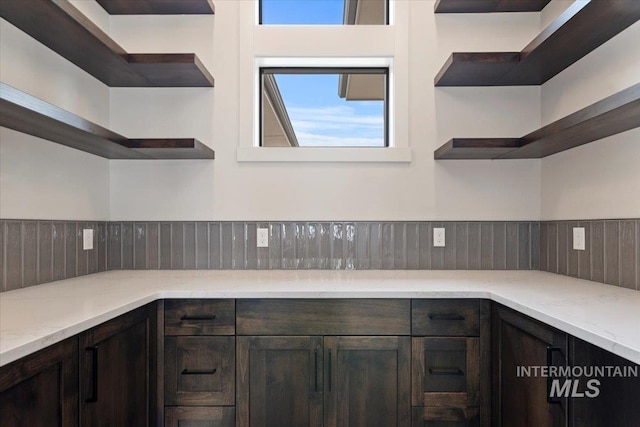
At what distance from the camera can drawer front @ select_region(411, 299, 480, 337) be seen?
1.68 metres

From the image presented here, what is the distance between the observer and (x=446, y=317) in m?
1.68

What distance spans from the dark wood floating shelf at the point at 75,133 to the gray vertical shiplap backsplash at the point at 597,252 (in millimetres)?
2016

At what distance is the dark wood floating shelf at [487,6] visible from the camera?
2.25 metres

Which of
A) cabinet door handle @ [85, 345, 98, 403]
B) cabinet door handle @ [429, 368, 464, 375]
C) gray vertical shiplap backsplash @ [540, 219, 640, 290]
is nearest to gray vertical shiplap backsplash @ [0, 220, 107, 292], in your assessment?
cabinet door handle @ [85, 345, 98, 403]

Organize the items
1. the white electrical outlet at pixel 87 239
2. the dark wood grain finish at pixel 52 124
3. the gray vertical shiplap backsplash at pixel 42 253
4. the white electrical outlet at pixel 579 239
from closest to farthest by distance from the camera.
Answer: the dark wood grain finish at pixel 52 124 → the gray vertical shiplap backsplash at pixel 42 253 → the white electrical outlet at pixel 579 239 → the white electrical outlet at pixel 87 239

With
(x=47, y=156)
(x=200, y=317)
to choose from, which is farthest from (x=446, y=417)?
(x=47, y=156)

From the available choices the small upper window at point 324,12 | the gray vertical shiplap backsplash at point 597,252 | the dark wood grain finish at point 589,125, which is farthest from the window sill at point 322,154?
the gray vertical shiplap backsplash at point 597,252

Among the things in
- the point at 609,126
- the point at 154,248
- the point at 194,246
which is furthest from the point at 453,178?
the point at 154,248

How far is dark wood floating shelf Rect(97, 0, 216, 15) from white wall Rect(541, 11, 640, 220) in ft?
6.75

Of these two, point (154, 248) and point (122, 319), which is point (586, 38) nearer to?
point (122, 319)

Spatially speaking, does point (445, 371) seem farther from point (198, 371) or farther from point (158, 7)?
point (158, 7)

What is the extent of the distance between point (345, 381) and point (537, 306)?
2.68 feet

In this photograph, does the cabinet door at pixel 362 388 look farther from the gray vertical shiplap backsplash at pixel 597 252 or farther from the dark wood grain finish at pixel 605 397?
the gray vertical shiplap backsplash at pixel 597 252

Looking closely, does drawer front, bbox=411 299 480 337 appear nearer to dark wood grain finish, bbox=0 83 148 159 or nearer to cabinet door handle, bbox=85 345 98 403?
cabinet door handle, bbox=85 345 98 403
